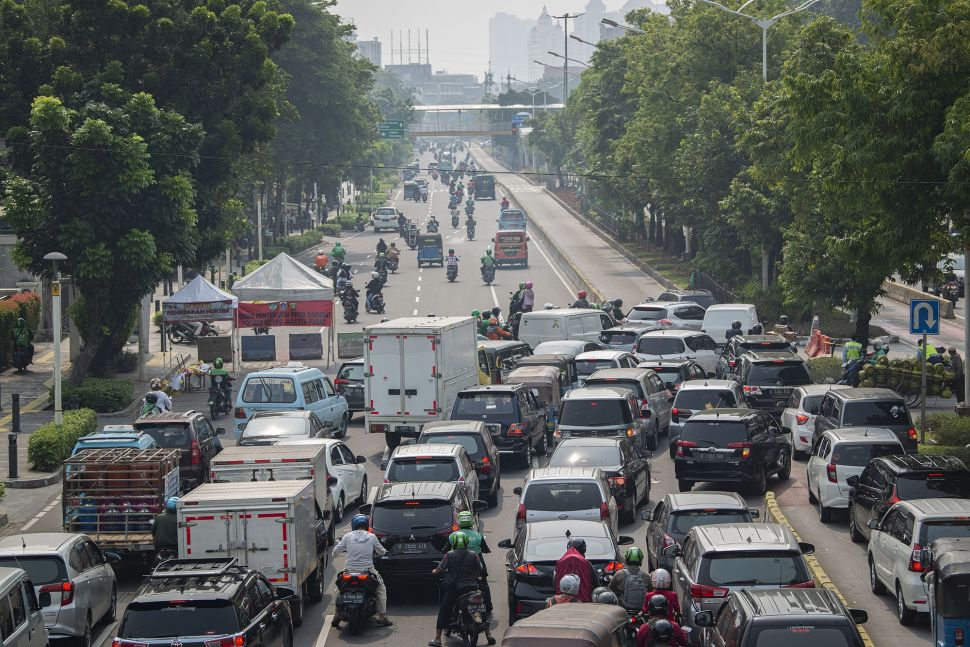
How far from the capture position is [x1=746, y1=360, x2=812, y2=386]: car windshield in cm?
3241

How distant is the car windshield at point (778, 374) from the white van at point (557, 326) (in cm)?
946

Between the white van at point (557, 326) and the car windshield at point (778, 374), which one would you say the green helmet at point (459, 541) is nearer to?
the car windshield at point (778, 374)

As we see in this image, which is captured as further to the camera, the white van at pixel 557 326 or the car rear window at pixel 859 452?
the white van at pixel 557 326

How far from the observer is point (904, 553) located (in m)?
16.9

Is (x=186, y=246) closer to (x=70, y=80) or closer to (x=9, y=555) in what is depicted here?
(x=70, y=80)

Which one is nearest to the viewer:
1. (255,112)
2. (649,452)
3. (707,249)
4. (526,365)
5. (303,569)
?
(303,569)

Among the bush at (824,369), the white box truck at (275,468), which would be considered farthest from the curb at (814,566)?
the bush at (824,369)

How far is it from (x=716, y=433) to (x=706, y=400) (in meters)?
4.31

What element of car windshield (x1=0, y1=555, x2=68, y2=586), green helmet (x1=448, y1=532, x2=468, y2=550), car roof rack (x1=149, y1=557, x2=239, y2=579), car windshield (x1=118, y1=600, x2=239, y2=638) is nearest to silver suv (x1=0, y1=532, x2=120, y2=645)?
car windshield (x1=0, y1=555, x2=68, y2=586)

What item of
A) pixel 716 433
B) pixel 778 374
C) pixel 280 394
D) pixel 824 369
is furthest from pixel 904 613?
pixel 824 369

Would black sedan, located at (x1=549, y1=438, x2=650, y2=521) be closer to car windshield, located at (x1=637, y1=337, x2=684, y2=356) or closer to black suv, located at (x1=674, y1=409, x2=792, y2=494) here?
black suv, located at (x1=674, y1=409, x2=792, y2=494)

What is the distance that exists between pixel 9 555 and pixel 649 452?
16.3 meters

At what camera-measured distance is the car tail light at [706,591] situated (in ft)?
49.6

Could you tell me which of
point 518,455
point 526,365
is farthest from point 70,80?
point 518,455
